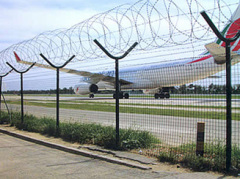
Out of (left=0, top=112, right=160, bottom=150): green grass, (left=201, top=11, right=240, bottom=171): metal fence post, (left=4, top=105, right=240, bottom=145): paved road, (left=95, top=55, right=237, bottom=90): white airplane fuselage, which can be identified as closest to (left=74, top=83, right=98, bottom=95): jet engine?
(left=4, top=105, right=240, bottom=145): paved road

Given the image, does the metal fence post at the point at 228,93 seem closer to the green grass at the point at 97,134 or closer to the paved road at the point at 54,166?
the paved road at the point at 54,166

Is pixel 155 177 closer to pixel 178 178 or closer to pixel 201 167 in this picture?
pixel 178 178

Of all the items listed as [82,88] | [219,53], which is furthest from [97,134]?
[82,88]

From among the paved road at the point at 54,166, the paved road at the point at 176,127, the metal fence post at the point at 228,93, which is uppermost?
the metal fence post at the point at 228,93

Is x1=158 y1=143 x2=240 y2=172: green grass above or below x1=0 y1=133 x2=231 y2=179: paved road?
above

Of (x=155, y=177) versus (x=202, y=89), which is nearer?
(x=155, y=177)

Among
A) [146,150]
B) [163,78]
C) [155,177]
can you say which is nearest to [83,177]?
[155,177]

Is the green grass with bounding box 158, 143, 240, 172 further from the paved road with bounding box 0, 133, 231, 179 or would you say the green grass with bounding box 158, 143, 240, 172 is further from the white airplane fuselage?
the white airplane fuselage

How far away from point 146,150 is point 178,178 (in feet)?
7.04

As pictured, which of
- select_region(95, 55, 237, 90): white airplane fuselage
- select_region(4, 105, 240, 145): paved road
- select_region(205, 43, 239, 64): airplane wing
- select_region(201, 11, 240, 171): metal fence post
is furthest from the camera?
select_region(4, 105, 240, 145): paved road

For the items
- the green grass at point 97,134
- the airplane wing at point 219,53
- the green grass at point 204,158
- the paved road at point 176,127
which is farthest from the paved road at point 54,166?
the airplane wing at point 219,53

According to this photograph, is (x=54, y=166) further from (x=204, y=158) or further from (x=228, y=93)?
(x=228, y=93)

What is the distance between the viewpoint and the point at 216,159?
219 inches

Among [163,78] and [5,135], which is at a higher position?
[163,78]
